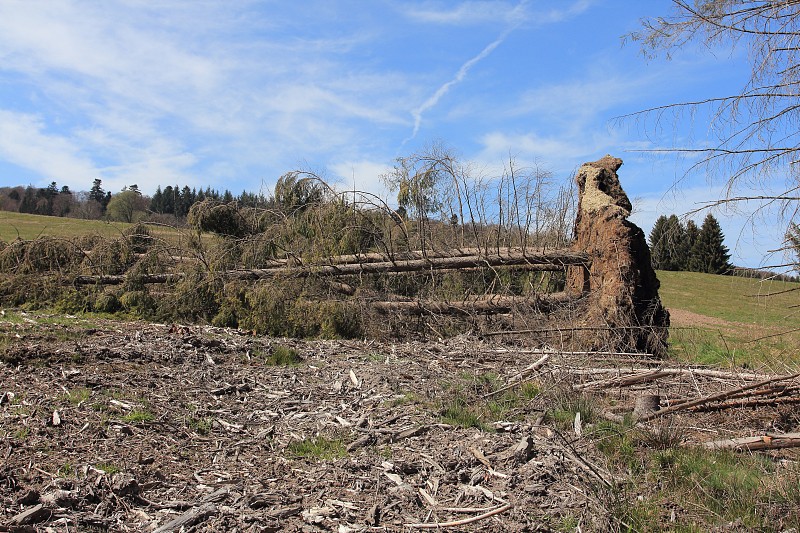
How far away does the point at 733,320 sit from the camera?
24.0 m

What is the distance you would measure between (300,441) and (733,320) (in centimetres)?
2385

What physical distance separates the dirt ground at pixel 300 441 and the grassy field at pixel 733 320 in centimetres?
90

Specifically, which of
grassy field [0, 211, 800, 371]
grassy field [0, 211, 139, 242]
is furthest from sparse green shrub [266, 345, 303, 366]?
grassy field [0, 211, 139, 242]

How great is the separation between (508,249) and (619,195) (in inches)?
92.2

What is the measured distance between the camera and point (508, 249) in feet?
38.2

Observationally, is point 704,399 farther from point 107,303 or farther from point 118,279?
point 118,279

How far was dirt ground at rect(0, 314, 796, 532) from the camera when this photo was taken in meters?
3.64

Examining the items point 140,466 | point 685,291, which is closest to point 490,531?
point 140,466

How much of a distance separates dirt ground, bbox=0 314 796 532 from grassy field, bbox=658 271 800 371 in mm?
903

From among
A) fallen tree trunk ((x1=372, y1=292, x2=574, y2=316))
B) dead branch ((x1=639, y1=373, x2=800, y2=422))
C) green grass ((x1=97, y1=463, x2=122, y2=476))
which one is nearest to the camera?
green grass ((x1=97, y1=463, x2=122, y2=476))

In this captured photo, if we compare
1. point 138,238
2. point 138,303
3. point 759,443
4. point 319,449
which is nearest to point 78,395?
point 319,449

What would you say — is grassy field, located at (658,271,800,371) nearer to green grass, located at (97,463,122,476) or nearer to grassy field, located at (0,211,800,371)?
grassy field, located at (0,211,800,371)

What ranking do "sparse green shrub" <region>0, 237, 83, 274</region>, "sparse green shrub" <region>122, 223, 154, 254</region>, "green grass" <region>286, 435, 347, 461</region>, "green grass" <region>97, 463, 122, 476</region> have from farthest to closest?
1. "sparse green shrub" <region>122, 223, 154, 254</region>
2. "sparse green shrub" <region>0, 237, 83, 274</region>
3. "green grass" <region>286, 435, 347, 461</region>
4. "green grass" <region>97, 463, 122, 476</region>

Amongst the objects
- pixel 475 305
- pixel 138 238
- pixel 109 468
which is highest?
pixel 138 238
